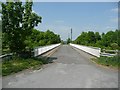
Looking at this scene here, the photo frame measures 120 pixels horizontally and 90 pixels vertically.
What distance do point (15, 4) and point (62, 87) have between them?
39.3 feet

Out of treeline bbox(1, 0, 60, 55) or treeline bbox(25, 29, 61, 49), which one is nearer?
treeline bbox(1, 0, 60, 55)

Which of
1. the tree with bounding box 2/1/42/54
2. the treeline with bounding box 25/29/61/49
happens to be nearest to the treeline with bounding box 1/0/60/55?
the tree with bounding box 2/1/42/54

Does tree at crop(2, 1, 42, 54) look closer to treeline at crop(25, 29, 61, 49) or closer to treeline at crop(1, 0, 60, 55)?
treeline at crop(1, 0, 60, 55)

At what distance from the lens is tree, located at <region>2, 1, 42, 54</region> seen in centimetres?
1878

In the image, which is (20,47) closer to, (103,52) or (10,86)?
(103,52)

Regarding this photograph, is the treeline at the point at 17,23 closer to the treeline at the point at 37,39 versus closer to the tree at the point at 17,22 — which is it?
the tree at the point at 17,22

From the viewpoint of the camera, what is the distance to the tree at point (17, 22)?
18781mm

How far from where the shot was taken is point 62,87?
351 inches

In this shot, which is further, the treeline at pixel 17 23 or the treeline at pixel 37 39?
the treeline at pixel 37 39

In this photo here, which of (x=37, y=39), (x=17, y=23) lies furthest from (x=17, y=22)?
(x=37, y=39)

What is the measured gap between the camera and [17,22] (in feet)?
63.1

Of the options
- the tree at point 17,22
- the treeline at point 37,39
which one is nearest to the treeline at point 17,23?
the tree at point 17,22

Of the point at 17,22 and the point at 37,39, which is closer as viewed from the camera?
the point at 17,22

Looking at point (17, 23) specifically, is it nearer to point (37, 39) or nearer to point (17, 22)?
point (17, 22)
